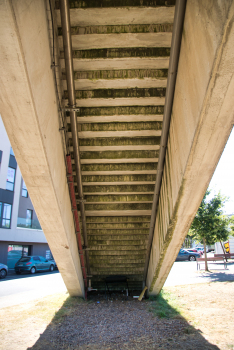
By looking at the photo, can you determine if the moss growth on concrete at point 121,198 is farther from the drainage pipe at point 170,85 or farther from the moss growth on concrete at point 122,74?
the moss growth on concrete at point 122,74

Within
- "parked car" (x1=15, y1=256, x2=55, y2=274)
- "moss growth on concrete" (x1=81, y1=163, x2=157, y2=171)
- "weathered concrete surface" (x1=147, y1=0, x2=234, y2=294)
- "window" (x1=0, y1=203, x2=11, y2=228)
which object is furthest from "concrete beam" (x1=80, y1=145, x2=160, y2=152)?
"window" (x1=0, y1=203, x2=11, y2=228)

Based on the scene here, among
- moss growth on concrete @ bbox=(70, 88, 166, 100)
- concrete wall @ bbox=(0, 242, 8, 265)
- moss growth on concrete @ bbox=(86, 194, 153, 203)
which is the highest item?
moss growth on concrete @ bbox=(70, 88, 166, 100)

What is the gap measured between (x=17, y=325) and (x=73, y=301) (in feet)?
6.97

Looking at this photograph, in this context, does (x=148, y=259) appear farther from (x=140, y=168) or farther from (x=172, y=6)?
(x=172, y=6)


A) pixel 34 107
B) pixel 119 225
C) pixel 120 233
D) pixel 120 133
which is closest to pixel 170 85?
pixel 120 133

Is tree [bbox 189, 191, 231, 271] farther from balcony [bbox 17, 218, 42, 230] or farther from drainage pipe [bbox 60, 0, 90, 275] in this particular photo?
balcony [bbox 17, 218, 42, 230]

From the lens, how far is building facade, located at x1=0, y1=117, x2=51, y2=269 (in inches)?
760

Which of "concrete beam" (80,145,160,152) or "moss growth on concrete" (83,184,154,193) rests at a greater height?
"concrete beam" (80,145,160,152)

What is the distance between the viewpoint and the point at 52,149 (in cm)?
395

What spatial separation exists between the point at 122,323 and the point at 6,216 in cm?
1689

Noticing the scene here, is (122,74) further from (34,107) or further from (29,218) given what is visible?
(29,218)

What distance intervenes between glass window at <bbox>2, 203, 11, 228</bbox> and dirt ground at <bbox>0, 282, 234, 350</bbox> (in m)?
A: 13.5

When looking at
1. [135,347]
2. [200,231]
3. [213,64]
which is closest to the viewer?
[213,64]

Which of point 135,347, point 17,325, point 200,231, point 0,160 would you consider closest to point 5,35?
point 135,347
